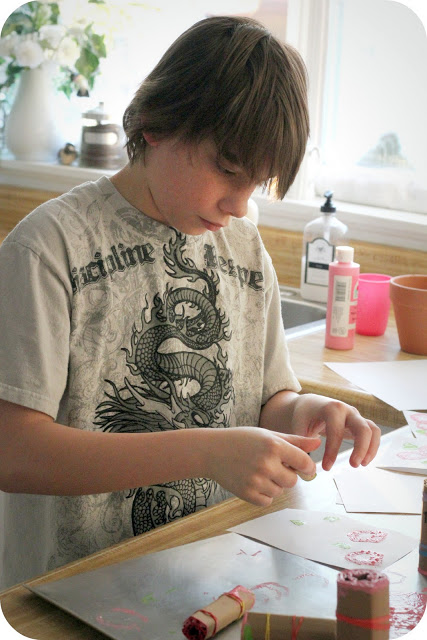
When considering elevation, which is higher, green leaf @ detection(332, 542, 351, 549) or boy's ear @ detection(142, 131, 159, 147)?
boy's ear @ detection(142, 131, 159, 147)

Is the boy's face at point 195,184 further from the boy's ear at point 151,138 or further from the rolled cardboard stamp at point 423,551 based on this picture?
the rolled cardboard stamp at point 423,551

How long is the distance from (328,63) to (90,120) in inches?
32.2

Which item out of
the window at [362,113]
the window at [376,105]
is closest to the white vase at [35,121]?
the window at [362,113]

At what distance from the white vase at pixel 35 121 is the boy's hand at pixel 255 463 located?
2.07 metres

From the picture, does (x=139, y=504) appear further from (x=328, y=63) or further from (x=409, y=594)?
(x=328, y=63)

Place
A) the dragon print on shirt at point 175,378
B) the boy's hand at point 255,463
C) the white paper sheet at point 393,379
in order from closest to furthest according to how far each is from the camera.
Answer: the boy's hand at point 255,463, the dragon print on shirt at point 175,378, the white paper sheet at point 393,379

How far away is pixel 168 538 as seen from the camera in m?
1.00

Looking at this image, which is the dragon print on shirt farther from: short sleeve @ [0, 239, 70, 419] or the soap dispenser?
the soap dispenser

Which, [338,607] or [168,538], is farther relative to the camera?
[168,538]

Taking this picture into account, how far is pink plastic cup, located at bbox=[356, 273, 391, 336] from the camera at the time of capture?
182 cm

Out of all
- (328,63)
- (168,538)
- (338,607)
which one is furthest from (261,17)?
(338,607)

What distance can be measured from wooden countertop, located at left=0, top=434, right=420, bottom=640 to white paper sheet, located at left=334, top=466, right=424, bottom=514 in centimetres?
2

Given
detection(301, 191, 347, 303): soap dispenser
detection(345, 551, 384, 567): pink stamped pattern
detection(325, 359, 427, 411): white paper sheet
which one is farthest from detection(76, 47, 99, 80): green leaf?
detection(345, 551, 384, 567): pink stamped pattern

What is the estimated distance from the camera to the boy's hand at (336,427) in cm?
112
